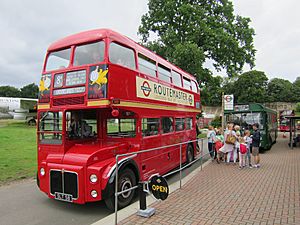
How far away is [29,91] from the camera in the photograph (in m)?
85.1

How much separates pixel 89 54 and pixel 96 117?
1.83m

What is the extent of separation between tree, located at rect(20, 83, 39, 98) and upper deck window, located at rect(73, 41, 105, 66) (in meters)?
84.6

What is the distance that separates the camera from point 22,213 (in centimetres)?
531

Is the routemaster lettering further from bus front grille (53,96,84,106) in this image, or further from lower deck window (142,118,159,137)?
bus front grille (53,96,84,106)

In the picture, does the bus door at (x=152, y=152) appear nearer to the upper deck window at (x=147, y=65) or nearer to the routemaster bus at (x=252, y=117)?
the upper deck window at (x=147, y=65)

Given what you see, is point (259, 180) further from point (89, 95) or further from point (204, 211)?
point (89, 95)

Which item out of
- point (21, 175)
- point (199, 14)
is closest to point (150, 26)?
point (199, 14)

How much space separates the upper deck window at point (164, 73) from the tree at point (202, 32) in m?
11.5

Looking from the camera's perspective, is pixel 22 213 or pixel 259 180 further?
pixel 259 180

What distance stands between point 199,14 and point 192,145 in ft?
51.0


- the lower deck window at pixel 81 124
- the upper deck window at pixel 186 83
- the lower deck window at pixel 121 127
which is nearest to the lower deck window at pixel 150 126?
the lower deck window at pixel 121 127

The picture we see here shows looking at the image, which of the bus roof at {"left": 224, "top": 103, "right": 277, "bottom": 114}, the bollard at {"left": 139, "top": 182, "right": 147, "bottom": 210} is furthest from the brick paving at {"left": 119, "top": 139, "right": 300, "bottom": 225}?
the bus roof at {"left": 224, "top": 103, "right": 277, "bottom": 114}

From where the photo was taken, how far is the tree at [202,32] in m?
21.8

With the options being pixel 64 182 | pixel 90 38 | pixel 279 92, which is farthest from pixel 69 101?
pixel 279 92
